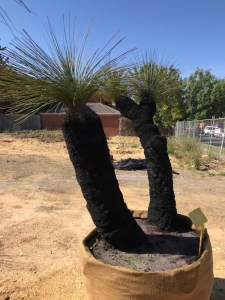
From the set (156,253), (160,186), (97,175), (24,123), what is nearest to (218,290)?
(156,253)

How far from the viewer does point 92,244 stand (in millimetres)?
2543

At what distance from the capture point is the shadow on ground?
→ 292cm

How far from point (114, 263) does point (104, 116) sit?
3016cm

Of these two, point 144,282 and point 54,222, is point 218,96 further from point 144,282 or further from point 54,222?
point 144,282

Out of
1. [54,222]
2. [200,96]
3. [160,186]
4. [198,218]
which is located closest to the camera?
[198,218]

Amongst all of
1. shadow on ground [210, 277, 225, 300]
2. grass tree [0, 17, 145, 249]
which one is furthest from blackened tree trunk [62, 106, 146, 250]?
shadow on ground [210, 277, 225, 300]

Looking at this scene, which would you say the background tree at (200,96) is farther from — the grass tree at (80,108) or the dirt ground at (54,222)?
the grass tree at (80,108)

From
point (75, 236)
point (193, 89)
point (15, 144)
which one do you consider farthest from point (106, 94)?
point (193, 89)

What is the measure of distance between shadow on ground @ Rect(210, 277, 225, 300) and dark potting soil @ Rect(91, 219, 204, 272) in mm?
709

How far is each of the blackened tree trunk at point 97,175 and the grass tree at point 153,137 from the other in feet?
1.91

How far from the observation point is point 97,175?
218 cm

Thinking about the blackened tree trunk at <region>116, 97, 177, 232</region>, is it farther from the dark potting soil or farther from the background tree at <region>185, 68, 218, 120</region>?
the background tree at <region>185, 68, 218, 120</region>

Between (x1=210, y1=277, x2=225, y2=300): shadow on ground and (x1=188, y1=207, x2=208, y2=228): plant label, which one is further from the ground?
(x1=188, y1=207, x2=208, y2=228): plant label

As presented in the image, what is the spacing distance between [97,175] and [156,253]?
85 cm
